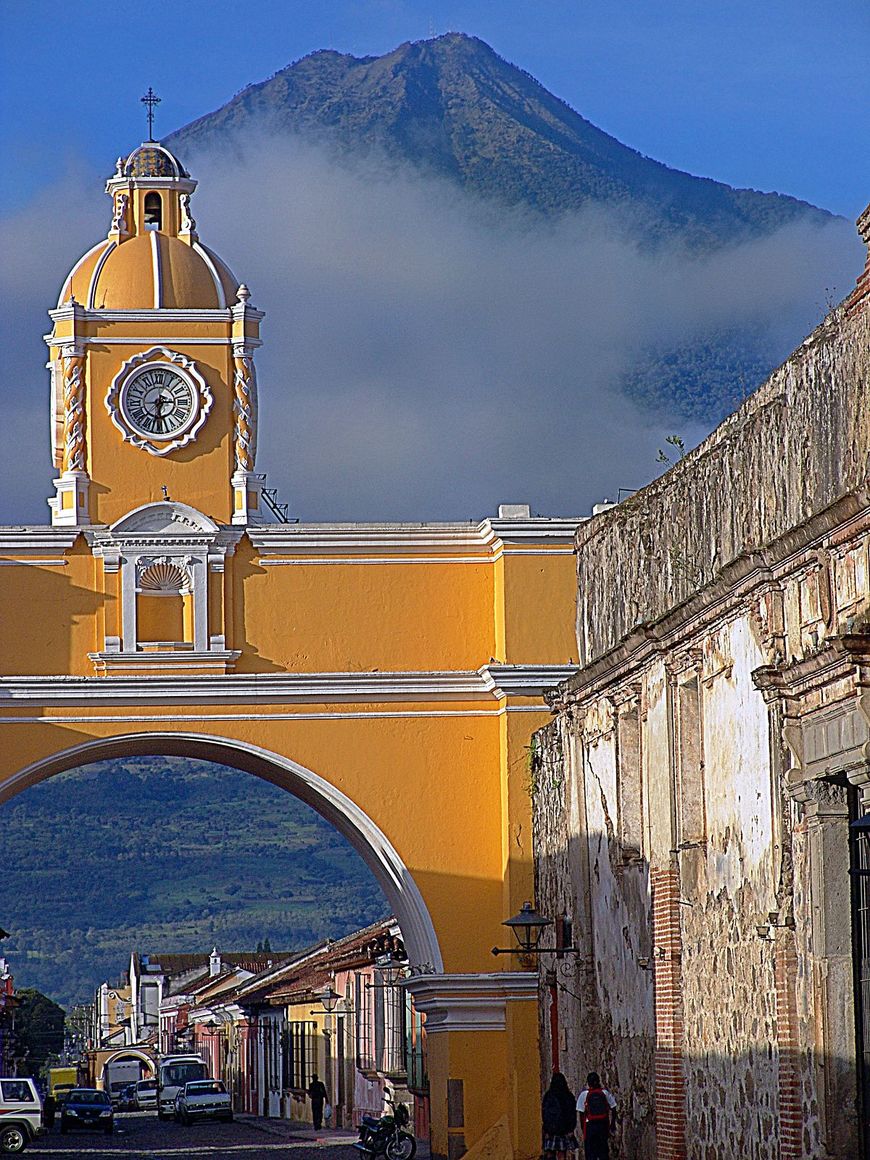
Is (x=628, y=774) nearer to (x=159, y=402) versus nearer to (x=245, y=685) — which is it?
(x=245, y=685)

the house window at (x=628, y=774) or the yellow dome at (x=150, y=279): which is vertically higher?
the yellow dome at (x=150, y=279)

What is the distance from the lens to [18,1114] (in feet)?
89.3

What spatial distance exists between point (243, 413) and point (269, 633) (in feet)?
6.23

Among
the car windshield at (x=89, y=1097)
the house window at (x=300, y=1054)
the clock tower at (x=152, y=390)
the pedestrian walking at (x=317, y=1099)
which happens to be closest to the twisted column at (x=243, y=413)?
the clock tower at (x=152, y=390)

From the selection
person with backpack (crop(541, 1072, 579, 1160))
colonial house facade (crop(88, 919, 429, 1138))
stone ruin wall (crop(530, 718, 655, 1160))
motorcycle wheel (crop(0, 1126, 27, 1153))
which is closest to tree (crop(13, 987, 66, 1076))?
colonial house facade (crop(88, 919, 429, 1138))

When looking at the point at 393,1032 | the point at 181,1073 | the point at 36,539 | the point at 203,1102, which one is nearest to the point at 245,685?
the point at 36,539

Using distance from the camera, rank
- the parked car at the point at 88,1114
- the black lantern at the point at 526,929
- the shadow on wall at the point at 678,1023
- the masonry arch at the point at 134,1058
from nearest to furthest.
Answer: the shadow on wall at the point at 678,1023 < the black lantern at the point at 526,929 < the parked car at the point at 88,1114 < the masonry arch at the point at 134,1058

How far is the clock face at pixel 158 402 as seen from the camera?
19266mm

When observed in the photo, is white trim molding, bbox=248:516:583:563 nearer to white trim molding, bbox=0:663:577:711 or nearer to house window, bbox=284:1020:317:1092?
white trim molding, bbox=0:663:577:711

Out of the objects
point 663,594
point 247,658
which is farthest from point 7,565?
point 663,594

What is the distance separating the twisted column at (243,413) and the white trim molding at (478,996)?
463 centimetres

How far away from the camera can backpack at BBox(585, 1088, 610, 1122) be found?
1455 cm

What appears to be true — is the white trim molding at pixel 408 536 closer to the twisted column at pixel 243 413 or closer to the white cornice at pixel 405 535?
the white cornice at pixel 405 535

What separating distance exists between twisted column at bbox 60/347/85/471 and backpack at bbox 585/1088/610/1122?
7400mm
